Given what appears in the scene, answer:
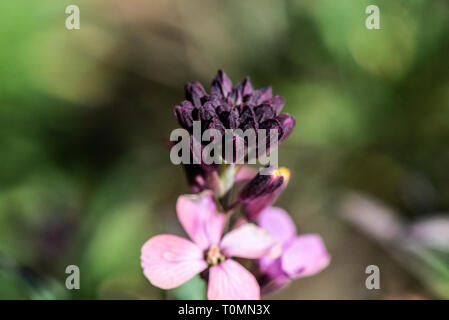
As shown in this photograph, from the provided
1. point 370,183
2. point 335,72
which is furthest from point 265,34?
point 370,183

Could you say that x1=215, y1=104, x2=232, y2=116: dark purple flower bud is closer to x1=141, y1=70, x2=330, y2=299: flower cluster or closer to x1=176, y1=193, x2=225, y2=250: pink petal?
x1=141, y1=70, x2=330, y2=299: flower cluster

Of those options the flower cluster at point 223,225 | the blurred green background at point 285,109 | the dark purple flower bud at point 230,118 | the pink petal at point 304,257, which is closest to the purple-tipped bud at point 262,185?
the flower cluster at point 223,225

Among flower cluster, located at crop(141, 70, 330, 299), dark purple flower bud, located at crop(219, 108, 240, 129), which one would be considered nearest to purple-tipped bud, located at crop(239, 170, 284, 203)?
flower cluster, located at crop(141, 70, 330, 299)

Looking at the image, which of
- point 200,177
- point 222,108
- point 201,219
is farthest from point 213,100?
point 201,219

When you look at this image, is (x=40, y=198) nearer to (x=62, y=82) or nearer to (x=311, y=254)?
(x=62, y=82)

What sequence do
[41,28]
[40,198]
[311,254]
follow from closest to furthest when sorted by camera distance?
[311,254] < [40,198] < [41,28]

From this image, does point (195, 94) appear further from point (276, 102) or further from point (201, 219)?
point (201, 219)

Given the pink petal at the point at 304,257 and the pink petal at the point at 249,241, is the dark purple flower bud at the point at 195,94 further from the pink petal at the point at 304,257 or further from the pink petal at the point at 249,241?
the pink petal at the point at 304,257
